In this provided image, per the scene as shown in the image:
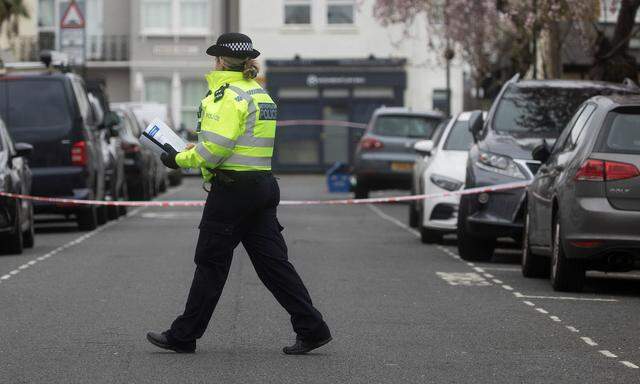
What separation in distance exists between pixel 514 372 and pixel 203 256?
1.96 metres

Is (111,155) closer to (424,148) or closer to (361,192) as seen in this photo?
(424,148)

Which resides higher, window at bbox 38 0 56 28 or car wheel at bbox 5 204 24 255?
window at bbox 38 0 56 28

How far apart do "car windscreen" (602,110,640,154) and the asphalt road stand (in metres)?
1.21

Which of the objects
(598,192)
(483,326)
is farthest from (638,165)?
(483,326)

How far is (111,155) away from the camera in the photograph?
2608cm

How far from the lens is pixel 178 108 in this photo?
61875mm

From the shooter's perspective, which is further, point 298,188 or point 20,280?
point 298,188

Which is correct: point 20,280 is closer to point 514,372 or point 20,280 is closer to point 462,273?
point 462,273

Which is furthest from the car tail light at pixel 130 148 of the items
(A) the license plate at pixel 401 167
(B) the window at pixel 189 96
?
(B) the window at pixel 189 96

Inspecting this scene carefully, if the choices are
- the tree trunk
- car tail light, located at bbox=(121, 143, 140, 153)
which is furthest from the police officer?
car tail light, located at bbox=(121, 143, 140, 153)

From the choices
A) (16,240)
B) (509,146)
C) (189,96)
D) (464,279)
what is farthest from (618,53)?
(189,96)

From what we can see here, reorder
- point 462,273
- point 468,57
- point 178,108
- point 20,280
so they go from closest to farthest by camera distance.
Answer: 1. point 20,280
2. point 462,273
3. point 468,57
4. point 178,108

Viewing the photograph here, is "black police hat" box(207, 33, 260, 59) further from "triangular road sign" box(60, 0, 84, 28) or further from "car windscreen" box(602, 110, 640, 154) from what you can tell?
"triangular road sign" box(60, 0, 84, 28)

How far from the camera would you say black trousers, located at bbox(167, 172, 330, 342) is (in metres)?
10.1
